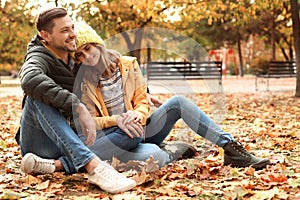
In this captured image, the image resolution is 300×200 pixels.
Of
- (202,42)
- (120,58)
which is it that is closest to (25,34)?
(120,58)

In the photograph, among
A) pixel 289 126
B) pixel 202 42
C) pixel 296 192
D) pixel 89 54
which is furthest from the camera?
pixel 202 42

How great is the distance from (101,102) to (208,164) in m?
1.00

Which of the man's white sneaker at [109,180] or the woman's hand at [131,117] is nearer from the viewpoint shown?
the man's white sneaker at [109,180]

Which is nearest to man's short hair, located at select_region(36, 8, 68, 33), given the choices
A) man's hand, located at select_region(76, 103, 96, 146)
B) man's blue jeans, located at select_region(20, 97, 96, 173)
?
man's blue jeans, located at select_region(20, 97, 96, 173)

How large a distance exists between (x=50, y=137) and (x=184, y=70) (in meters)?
12.7

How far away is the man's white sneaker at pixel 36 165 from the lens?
3.40m

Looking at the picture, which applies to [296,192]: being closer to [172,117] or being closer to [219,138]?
[219,138]

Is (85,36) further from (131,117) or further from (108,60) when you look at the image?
(131,117)

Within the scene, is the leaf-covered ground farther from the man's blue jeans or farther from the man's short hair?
the man's short hair

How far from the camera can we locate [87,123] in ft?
10.7

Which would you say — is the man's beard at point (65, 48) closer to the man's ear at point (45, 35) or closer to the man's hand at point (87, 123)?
the man's ear at point (45, 35)

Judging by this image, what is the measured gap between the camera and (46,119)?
10.7 ft

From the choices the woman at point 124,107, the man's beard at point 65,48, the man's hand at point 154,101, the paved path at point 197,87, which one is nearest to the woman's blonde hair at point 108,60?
the woman at point 124,107

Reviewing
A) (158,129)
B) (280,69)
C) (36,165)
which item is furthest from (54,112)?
(280,69)
